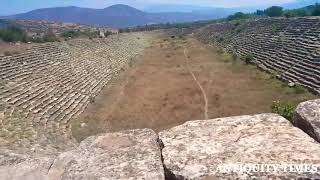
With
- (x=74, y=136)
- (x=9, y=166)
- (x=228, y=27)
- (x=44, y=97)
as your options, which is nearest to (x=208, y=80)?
(x=44, y=97)

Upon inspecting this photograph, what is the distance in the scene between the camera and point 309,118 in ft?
10.3

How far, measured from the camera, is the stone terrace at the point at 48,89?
1728cm

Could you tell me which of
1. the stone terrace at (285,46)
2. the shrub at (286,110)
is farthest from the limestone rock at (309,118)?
the stone terrace at (285,46)

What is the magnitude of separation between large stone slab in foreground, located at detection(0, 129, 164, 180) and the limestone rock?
1.10 meters

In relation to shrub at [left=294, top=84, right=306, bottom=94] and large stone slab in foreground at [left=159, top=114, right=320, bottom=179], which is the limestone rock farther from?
shrub at [left=294, top=84, right=306, bottom=94]

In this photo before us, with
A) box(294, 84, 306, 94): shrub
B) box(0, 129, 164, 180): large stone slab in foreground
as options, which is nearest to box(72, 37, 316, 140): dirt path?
box(294, 84, 306, 94): shrub

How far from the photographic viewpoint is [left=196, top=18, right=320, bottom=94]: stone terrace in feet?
104

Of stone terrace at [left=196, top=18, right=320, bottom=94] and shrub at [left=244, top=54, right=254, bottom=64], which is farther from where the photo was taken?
shrub at [left=244, top=54, right=254, bottom=64]

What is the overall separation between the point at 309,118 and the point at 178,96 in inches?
1053

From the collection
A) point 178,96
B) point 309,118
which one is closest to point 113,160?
point 309,118

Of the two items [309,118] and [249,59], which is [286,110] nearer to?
[309,118]

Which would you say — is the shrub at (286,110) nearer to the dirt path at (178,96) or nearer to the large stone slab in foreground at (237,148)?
the large stone slab in foreground at (237,148)

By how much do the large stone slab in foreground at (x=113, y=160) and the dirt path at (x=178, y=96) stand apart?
15.9 meters

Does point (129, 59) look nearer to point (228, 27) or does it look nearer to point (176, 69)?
point (176, 69)
